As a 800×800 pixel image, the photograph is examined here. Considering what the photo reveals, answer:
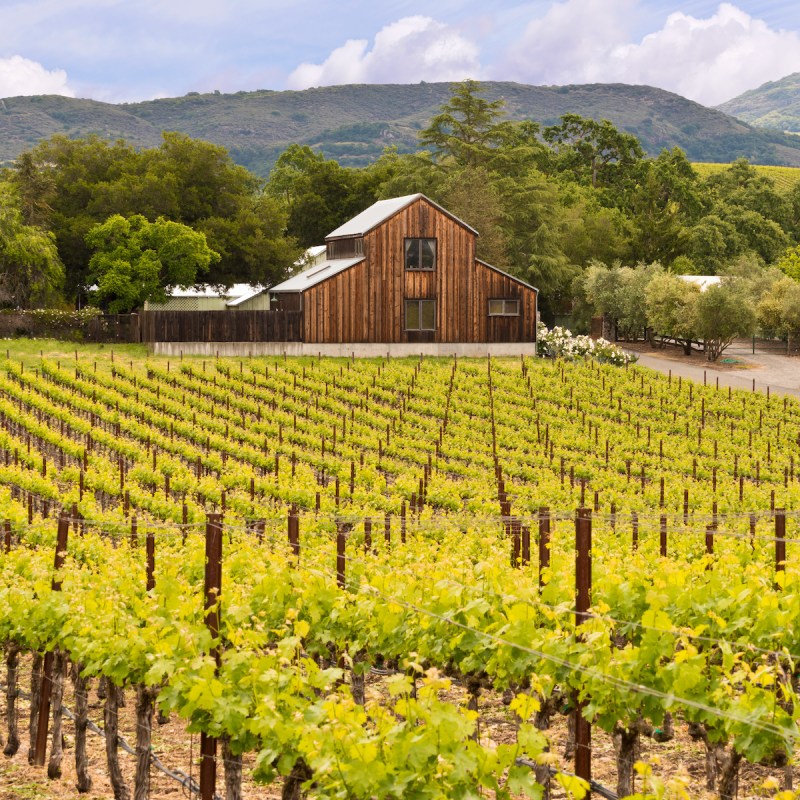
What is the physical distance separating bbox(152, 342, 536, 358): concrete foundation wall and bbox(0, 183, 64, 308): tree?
27.5 ft

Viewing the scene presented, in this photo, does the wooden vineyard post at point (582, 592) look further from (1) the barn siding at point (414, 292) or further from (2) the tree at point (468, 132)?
(2) the tree at point (468, 132)

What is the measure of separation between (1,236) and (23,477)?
88.5ft

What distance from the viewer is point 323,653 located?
1195cm

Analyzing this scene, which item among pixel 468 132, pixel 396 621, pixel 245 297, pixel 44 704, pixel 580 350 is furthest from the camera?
pixel 468 132

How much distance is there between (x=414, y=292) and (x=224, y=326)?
790 centimetres

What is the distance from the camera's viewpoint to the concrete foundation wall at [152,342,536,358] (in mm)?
45562

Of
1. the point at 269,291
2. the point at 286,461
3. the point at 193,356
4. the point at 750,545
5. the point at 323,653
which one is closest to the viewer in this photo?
the point at 323,653

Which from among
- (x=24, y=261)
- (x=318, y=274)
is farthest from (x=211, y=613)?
(x=24, y=261)

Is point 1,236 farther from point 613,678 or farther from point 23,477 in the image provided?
point 613,678

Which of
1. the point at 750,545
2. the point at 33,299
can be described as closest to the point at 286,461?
the point at 750,545

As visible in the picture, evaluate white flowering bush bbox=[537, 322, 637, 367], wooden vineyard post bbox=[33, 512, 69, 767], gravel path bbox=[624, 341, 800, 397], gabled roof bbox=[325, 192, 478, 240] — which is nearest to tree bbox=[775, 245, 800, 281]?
gravel path bbox=[624, 341, 800, 397]

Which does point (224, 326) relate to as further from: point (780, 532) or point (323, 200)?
point (780, 532)

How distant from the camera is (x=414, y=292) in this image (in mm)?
48156

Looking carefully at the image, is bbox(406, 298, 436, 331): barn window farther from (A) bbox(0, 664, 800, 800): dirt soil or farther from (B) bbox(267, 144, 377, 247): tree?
(A) bbox(0, 664, 800, 800): dirt soil
